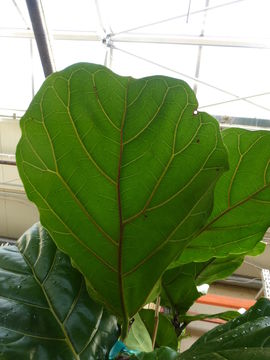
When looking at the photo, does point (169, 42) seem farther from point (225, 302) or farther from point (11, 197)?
point (11, 197)

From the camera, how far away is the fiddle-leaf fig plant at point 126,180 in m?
0.32

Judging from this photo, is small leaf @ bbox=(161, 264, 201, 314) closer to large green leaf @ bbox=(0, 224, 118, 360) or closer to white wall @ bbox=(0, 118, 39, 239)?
large green leaf @ bbox=(0, 224, 118, 360)

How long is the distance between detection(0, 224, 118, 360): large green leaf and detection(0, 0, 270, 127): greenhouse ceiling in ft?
9.16

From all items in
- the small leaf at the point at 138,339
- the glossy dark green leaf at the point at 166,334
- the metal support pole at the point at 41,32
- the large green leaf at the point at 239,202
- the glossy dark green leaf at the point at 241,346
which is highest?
the metal support pole at the point at 41,32

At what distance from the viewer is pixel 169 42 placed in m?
3.36

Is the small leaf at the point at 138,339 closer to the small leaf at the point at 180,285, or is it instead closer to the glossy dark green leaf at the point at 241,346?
the small leaf at the point at 180,285

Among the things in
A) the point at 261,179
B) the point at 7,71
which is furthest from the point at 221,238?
the point at 7,71

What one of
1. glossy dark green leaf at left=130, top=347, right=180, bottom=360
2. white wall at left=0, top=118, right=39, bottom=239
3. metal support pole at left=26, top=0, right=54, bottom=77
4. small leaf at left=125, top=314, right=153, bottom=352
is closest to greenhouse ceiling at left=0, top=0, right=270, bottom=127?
white wall at left=0, top=118, right=39, bottom=239

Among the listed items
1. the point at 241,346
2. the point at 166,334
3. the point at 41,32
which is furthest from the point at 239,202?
the point at 41,32

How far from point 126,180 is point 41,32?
1862mm

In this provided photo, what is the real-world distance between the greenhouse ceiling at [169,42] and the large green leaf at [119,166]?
2861 millimetres

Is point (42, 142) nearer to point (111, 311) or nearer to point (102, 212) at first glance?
point (102, 212)

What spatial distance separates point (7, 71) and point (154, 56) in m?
1.83

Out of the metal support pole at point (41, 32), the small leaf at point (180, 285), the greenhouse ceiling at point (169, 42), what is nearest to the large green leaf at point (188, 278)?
the small leaf at point (180, 285)
